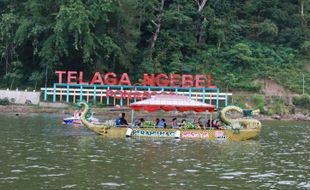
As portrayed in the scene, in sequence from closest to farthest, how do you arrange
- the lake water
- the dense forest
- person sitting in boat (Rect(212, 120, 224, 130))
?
the lake water, person sitting in boat (Rect(212, 120, 224, 130)), the dense forest

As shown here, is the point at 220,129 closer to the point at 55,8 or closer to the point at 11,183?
the point at 11,183

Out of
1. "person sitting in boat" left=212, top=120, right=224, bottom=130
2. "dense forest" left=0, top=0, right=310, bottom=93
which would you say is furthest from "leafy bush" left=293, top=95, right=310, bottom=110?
"person sitting in boat" left=212, top=120, right=224, bottom=130

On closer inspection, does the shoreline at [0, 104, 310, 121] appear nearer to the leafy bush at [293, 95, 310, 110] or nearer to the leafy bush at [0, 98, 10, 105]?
the leafy bush at [0, 98, 10, 105]

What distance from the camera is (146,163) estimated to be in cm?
2117

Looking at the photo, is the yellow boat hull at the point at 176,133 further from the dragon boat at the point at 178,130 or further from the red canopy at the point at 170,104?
the red canopy at the point at 170,104

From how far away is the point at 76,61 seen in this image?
2667 inches

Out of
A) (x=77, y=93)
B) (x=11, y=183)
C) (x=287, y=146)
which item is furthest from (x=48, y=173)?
(x=77, y=93)

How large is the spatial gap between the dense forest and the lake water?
3170cm

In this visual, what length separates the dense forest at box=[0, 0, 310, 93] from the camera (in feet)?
206

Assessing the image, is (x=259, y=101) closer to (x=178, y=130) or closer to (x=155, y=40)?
(x=155, y=40)

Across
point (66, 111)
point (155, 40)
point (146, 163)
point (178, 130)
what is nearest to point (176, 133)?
point (178, 130)

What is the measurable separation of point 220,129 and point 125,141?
6.51 m

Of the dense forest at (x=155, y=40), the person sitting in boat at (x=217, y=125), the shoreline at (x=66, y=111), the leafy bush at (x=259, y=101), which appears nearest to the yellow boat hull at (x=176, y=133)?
the person sitting in boat at (x=217, y=125)

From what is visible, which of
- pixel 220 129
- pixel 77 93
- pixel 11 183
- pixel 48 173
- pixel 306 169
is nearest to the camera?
pixel 11 183
